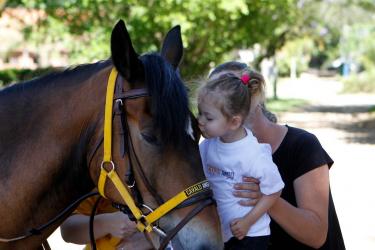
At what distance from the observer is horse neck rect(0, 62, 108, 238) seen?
2.65 meters

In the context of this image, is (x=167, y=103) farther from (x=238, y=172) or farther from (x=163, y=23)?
(x=163, y=23)

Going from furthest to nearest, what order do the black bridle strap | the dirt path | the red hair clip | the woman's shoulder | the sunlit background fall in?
1. the sunlit background
2. the dirt path
3. the woman's shoulder
4. the red hair clip
5. the black bridle strap

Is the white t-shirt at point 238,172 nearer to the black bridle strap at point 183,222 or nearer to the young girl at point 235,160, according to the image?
the young girl at point 235,160

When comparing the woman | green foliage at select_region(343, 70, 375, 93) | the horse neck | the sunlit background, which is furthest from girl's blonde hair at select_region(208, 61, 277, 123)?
green foliage at select_region(343, 70, 375, 93)

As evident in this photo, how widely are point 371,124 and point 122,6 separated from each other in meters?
11.1

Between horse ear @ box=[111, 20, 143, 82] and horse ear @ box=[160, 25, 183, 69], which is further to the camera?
horse ear @ box=[160, 25, 183, 69]

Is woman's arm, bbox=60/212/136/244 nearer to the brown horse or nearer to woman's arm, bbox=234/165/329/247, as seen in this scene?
the brown horse

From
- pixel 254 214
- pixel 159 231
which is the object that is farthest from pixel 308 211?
pixel 159 231

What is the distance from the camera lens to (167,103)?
2445 millimetres

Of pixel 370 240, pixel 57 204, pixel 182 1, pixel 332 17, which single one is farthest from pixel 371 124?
pixel 57 204

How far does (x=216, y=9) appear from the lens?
15.7m

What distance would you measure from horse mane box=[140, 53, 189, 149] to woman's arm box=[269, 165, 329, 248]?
0.66m

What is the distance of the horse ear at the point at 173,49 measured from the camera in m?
2.91

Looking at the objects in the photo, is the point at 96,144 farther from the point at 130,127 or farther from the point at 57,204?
the point at 57,204
